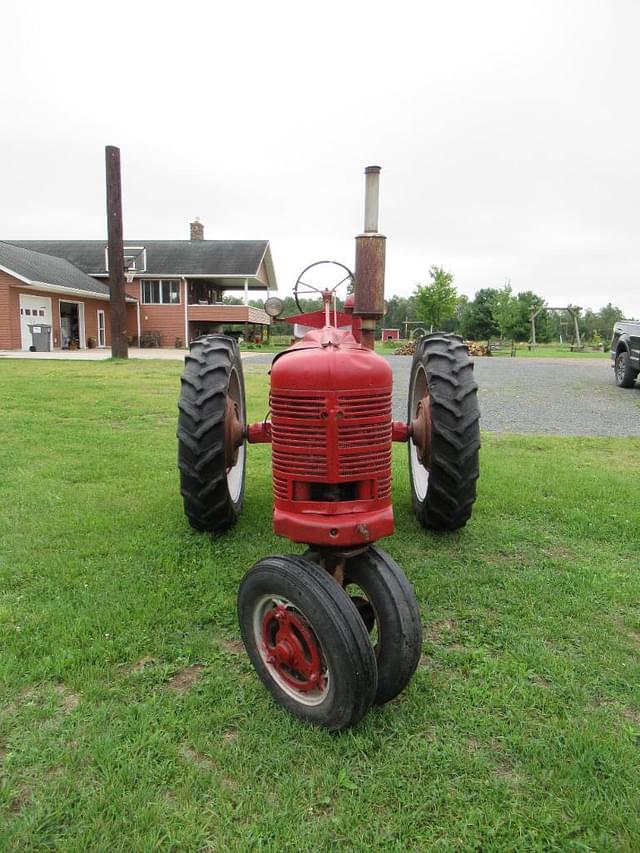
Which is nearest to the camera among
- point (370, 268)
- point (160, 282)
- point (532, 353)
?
point (370, 268)

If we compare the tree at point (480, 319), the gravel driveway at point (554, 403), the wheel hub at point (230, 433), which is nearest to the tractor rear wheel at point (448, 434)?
the wheel hub at point (230, 433)

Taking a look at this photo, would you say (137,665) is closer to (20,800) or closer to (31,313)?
(20,800)

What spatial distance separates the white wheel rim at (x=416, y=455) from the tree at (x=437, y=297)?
35271 mm

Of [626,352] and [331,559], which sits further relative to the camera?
[626,352]

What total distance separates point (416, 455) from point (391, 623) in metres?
2.32

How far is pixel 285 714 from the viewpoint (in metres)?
2.28

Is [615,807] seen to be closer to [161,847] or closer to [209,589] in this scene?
[161,847]

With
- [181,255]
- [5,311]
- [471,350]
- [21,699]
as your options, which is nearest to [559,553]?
[21,699]

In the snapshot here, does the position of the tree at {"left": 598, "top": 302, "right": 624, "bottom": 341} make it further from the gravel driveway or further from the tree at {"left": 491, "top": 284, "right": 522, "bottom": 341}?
the gravel driveway

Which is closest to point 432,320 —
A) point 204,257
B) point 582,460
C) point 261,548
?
point 204,257

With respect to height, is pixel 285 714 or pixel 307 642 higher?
pixel 307 642

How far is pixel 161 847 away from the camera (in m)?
1.74

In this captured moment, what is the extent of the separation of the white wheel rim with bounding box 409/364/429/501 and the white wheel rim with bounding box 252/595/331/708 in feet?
6.59

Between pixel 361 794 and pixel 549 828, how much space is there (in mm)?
560
